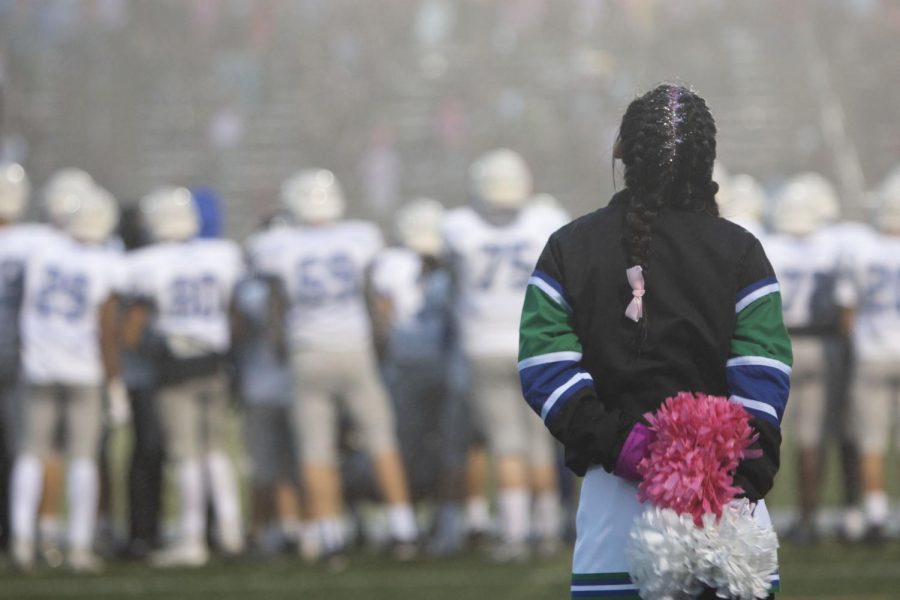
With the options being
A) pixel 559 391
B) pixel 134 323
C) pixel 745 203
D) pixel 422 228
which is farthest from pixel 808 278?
pixel 559 391

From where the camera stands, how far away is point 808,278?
9219 millimetres

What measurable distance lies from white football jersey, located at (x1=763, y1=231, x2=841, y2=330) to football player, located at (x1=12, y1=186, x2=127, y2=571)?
11.2 feet

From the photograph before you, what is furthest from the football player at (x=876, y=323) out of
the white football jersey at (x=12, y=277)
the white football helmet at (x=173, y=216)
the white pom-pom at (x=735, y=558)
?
the white pom-pom at (x=735, y=558)

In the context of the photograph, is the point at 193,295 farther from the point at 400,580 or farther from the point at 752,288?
the point at 752,288

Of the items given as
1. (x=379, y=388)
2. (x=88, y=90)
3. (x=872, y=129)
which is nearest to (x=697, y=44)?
(x=872, y=129)

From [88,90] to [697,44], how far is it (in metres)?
8.35

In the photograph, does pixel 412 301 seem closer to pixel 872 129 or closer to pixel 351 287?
pixel 351 287

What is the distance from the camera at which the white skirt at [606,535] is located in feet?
10.7

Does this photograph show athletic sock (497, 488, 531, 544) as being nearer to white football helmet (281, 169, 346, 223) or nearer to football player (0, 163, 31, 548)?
white football helmet (281, 169, 346, 223)

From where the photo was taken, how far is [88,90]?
963 inches

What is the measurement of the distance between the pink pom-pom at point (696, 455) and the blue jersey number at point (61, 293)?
19.8 ft

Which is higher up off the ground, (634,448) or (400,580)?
(634,448)

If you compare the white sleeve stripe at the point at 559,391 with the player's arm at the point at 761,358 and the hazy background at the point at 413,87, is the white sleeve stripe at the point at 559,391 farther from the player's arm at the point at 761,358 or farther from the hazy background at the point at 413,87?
the hazy background at the point at 413,87

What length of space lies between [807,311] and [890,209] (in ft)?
2.21
